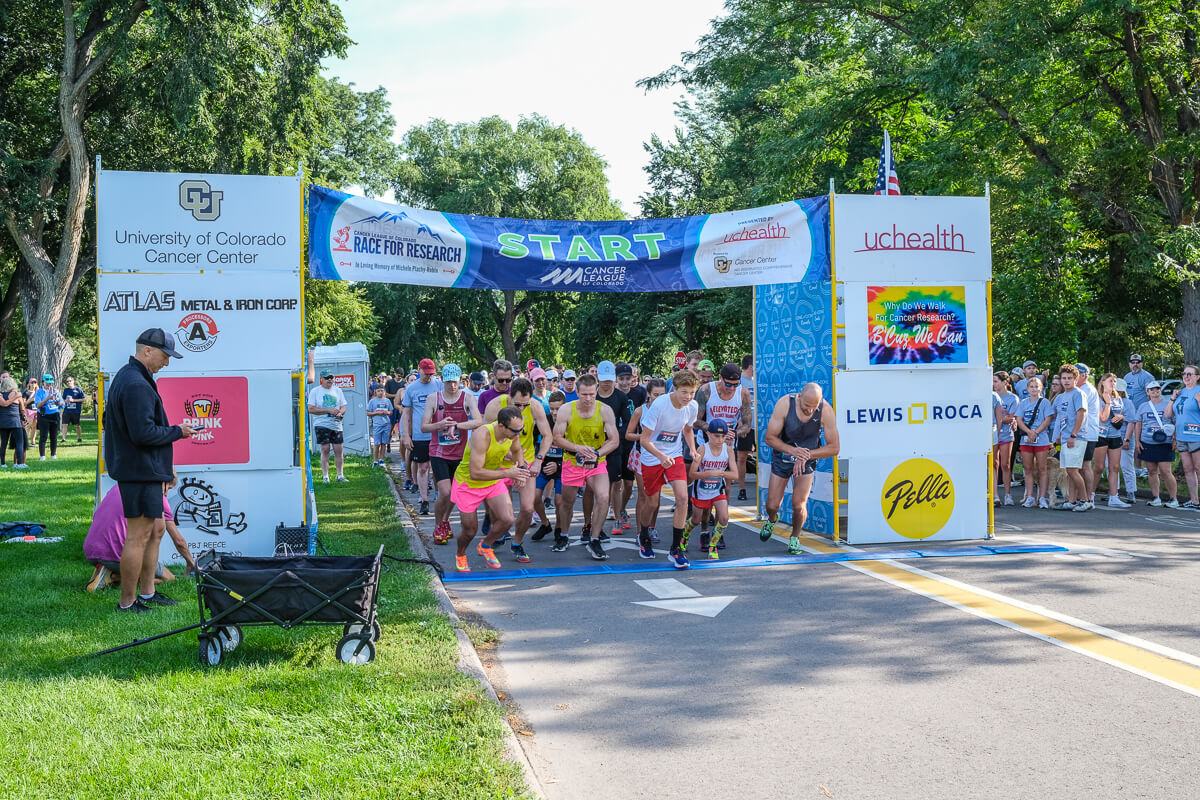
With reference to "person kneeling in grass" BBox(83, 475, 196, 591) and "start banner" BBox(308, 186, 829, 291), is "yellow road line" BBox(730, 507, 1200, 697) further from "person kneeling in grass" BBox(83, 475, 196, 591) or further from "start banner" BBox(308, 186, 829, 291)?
"person kneeling in grass" BBox(83, 475, 196, 591)

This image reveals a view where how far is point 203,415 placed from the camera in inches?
356

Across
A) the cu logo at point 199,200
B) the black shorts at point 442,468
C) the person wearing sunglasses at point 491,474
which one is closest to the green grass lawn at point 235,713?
the person wearing sunglasses at point 491,474

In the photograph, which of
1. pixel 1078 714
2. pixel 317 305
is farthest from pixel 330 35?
pixel 1078 714

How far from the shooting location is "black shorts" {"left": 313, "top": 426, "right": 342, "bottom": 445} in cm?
1669

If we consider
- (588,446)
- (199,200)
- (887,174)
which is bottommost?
(588,446)

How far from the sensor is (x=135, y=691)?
519cm

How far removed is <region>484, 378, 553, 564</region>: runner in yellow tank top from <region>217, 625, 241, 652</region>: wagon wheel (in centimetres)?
354

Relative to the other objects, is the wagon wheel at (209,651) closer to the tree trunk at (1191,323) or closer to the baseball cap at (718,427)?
the baseball cap at (718,427)

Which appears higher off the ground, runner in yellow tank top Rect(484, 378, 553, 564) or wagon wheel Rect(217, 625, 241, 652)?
runner in yellow tank top Rect(484, 378, 553, 564)

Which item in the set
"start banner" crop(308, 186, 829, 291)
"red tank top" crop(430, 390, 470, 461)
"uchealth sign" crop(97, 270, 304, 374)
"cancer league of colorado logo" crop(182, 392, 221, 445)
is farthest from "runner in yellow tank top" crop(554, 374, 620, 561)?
"cancer league of colorado logo" crop(182, 392, 221, 445)

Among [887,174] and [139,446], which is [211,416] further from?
[887,174]

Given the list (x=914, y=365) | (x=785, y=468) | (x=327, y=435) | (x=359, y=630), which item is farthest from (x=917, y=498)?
(x=327, y=435)

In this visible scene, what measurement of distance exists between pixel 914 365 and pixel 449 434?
5345 millimetres

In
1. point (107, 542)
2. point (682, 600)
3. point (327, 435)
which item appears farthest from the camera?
point (327, 435)
